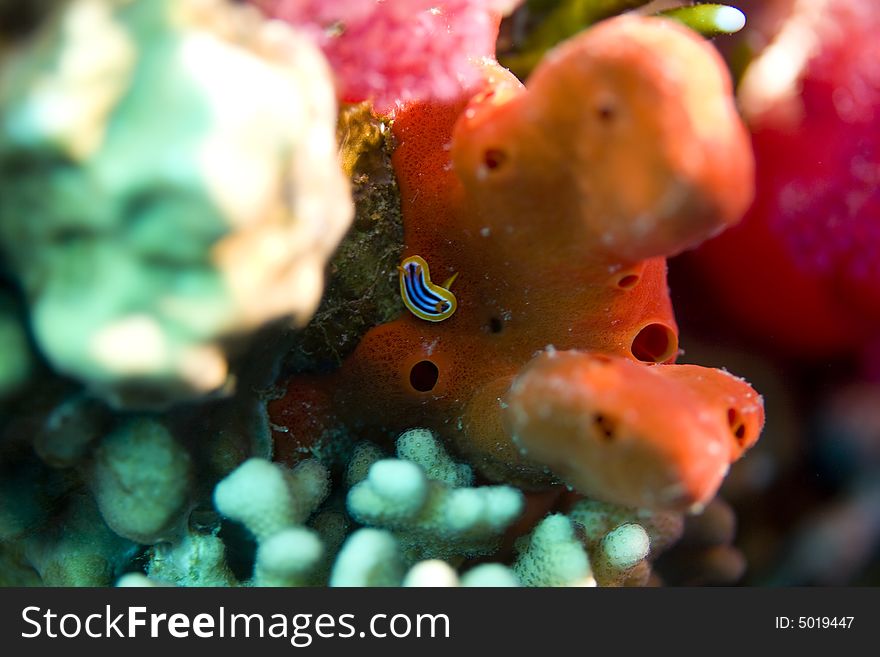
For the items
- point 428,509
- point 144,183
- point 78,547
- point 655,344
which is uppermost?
point 144,183

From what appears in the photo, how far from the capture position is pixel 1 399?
1.05m

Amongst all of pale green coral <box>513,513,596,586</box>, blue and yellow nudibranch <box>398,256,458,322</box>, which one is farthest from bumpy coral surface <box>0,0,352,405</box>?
pale green coral <box>513,513,596,586</box>

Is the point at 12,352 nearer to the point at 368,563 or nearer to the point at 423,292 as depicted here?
the point at 368,563

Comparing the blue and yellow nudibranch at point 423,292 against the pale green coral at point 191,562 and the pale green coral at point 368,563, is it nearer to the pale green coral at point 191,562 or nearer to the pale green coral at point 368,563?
the pale green coral at point 368,563

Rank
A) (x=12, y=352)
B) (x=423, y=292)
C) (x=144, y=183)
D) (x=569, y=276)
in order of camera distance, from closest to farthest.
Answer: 1. (x=144, y=183)
2. (x=12, y=352)
3. (x=569, y=276)
4. (x=423, y=292)

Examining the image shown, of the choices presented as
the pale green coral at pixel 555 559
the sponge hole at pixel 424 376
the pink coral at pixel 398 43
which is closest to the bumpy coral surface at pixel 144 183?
the pink coral at pixel 398 43

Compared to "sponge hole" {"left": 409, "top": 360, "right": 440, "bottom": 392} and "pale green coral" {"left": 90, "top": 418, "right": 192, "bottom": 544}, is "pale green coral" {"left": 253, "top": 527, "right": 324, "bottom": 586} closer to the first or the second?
"pale green coral" {"left": 90, "top": 418, "right": 192, "bottom": 544}

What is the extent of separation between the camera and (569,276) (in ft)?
4.75

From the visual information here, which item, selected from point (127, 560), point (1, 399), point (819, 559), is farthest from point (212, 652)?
point (819, 559)

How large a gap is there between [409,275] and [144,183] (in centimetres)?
79

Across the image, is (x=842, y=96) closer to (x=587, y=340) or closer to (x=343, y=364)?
(x=587, y=340)

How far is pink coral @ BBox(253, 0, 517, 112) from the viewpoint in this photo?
3.98 ft

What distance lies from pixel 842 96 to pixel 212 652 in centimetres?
207

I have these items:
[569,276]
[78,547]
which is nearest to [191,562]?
[78,547]
